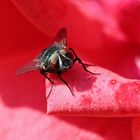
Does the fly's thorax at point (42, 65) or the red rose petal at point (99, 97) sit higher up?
the fly's thorax at point (42, 65)

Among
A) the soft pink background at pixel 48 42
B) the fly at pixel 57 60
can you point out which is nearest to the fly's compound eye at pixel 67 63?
the fly at pixel 57 60

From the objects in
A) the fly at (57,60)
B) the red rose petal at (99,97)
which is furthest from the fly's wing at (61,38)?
the red rose petal at (99,97)

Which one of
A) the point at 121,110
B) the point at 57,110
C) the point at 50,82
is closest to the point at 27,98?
the point at 50,82

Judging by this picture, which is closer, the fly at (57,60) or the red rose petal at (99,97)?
the red rose petal at (99,97)

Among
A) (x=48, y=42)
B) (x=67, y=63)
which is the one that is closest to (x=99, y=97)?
(x=67, y=63)

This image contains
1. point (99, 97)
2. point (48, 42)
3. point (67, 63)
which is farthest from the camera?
point (48, 42)

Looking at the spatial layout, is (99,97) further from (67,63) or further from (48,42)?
(48,42)

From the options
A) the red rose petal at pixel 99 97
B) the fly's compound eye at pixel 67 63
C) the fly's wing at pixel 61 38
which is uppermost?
the fly's wing at pixel 61 38

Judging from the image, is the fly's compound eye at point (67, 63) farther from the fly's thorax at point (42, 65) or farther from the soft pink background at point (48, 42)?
the soft pink background at point (48, 42)

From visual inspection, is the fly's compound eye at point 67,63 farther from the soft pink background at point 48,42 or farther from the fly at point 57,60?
the soft pink background at point 48,42
